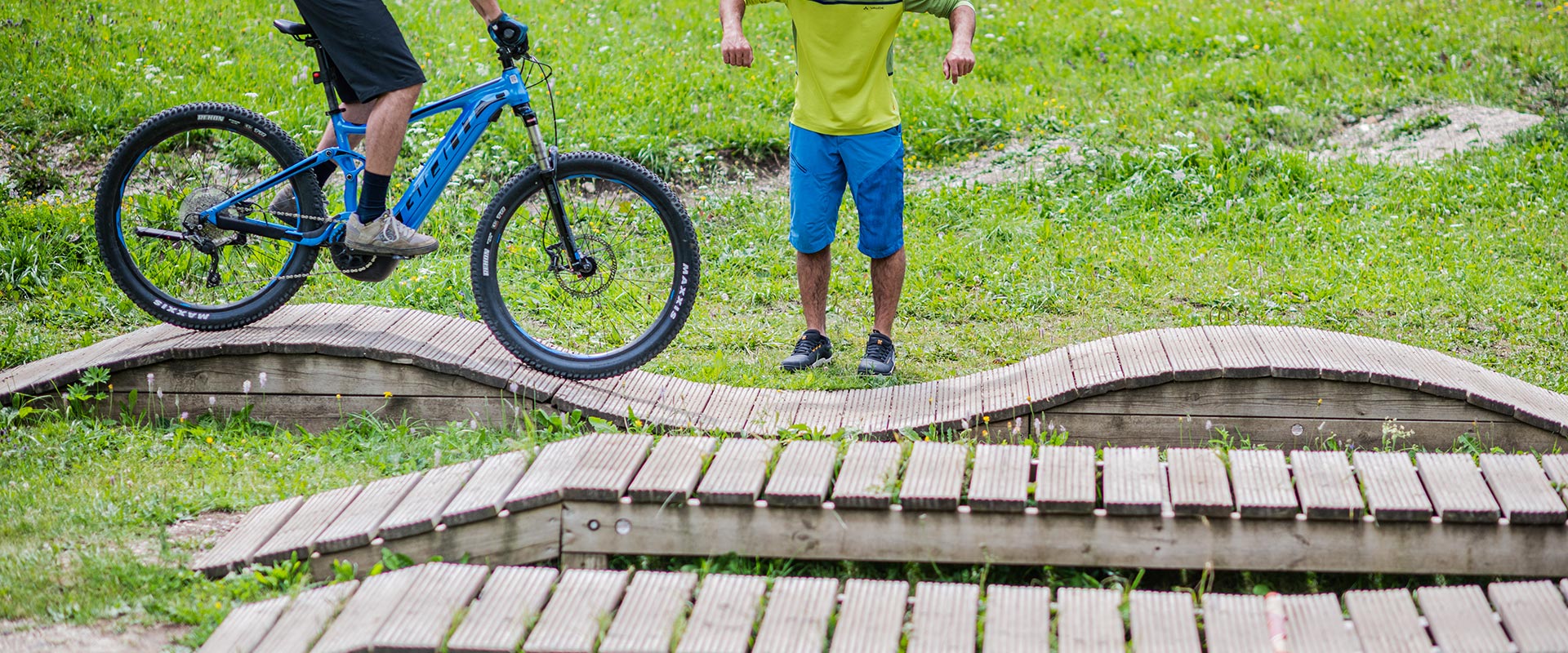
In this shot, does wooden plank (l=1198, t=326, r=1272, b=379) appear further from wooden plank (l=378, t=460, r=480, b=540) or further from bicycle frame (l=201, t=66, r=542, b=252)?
wooden plank (l=378, t=460, r=480, b=540)

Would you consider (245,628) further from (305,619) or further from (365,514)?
(365,514)

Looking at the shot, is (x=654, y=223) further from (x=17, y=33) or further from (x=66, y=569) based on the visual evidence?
(x=17, y=33)

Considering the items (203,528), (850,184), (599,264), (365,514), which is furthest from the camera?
(850,184)

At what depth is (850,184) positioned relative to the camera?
516 cm

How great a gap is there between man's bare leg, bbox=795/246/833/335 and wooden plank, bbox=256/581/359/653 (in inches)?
99.1

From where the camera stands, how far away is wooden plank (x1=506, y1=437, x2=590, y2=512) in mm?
3588

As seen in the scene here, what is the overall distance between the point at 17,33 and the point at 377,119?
579cm

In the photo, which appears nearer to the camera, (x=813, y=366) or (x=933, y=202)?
(x=813, y=366)

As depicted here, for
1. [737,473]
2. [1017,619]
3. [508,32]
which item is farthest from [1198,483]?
[508,32]

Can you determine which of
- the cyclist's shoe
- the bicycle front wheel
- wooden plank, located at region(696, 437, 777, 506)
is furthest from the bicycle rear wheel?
wooden plank, located at region(696, 437, 777, 506)

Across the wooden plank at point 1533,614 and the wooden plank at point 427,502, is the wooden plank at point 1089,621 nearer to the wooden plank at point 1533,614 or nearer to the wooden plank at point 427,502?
the wooden plank at point 1533,614

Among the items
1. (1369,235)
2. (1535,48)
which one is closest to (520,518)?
(1369,235)

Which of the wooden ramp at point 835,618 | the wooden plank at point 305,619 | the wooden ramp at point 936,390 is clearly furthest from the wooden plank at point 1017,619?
the wooden plank at point 305,619

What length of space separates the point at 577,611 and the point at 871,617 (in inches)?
29.5
